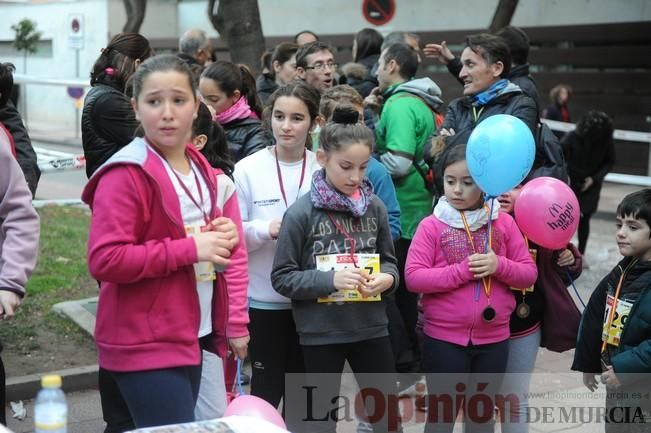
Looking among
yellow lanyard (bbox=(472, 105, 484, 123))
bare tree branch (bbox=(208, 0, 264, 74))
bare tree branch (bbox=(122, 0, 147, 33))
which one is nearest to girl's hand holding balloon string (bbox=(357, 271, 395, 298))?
yellow lanyard (bbox=(472, 105, 484, 123))

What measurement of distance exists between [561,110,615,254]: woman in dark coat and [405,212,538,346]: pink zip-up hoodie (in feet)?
19.0

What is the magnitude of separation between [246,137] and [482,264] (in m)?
1.65

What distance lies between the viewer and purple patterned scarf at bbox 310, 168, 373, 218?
13.4 ft

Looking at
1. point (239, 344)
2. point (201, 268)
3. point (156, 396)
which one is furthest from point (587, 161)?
point (156, 396)

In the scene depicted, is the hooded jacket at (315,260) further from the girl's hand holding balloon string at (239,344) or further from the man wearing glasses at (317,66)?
the man wearing glasses at (317,66)

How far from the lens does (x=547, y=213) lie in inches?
174

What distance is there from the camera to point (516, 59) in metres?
6.01

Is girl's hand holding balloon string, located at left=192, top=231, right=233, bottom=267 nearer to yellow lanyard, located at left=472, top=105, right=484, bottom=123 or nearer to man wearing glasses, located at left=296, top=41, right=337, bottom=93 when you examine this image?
yellow lanyard, located at left=472, top=105, right=484, bottom=123

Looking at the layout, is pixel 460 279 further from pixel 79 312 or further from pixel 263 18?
pixel 263 18

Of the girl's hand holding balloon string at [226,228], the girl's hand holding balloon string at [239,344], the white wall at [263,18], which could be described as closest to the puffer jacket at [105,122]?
the girl's hand holding balloon string at [239,344]

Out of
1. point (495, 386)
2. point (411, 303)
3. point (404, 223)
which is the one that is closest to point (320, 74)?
point (404, 223)

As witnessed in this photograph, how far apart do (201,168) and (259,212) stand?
1.19m

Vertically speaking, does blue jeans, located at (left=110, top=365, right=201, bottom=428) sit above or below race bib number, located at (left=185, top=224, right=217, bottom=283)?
Answer: below

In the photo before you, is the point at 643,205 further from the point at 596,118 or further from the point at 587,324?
the point at 596,118
